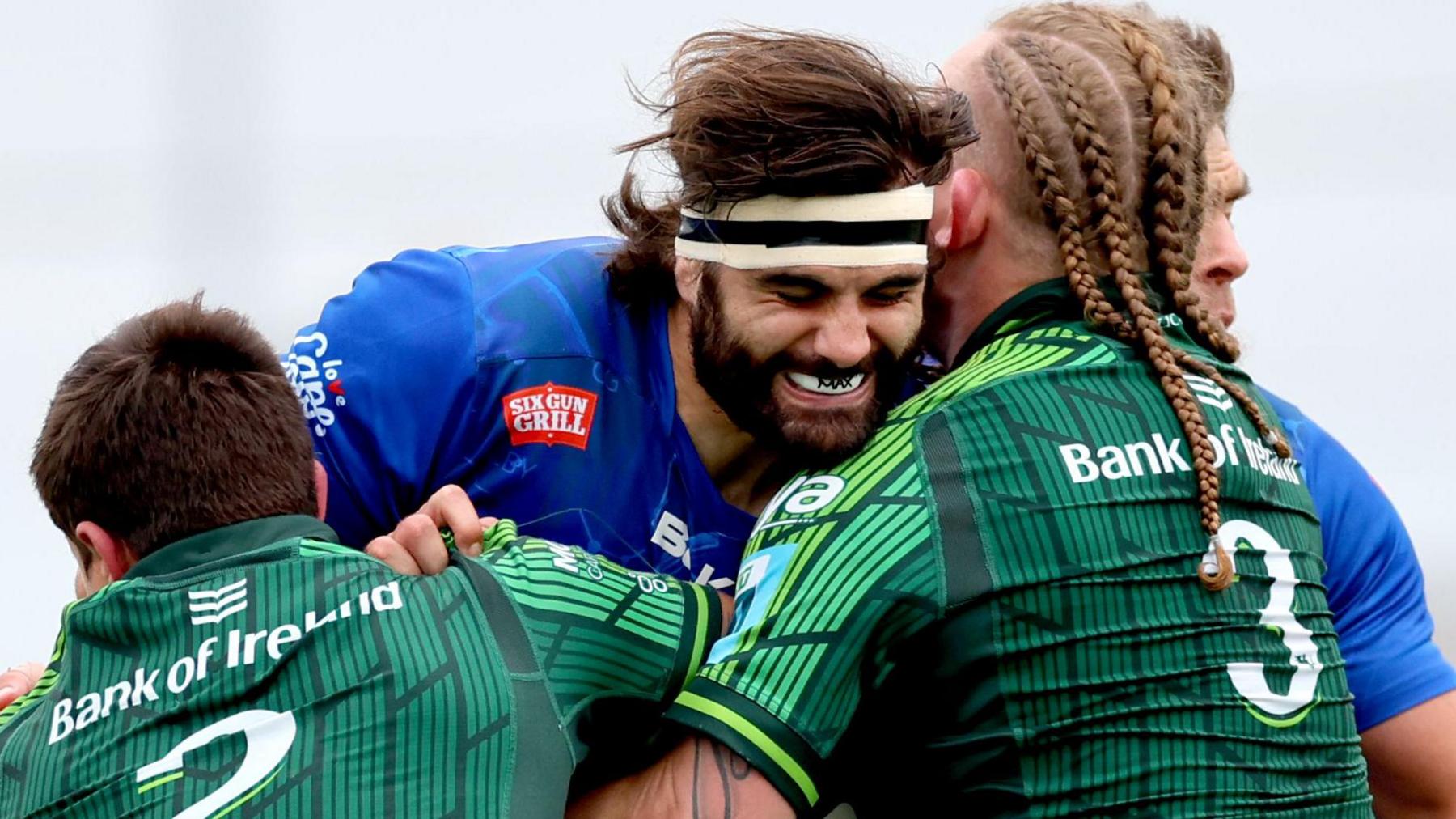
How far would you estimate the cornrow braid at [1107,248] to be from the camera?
2.07 metres

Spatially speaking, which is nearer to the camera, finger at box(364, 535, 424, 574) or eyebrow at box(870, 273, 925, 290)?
finger at box(364, 535, 424, 574)

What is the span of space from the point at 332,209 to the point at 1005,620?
3.64 m

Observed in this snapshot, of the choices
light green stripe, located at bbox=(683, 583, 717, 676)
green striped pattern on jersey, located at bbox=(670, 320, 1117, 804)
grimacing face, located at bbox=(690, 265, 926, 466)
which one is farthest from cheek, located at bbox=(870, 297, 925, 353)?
light green stripe, located at bbox=(683, 583, 717, 676)

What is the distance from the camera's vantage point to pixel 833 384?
2.30m

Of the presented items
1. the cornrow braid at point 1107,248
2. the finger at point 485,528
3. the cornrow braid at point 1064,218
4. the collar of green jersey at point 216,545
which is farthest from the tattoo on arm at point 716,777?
the cornrow braid at point 1064,218

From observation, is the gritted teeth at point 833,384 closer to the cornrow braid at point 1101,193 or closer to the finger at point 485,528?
the cornrow braid at point 1101,193

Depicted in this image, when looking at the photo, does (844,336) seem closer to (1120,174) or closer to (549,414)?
(1120,174)

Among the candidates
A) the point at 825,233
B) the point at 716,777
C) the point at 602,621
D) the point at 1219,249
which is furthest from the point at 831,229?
the point at 1219,249

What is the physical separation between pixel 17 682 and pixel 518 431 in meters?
0.75

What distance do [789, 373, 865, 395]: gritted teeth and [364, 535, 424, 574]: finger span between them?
22.3 inches

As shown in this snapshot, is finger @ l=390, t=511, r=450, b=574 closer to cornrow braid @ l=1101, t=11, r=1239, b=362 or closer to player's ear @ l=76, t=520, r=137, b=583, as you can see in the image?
player's ear @ l=76, t=520, r=137, b=583

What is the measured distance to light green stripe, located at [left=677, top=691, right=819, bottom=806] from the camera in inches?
74.7

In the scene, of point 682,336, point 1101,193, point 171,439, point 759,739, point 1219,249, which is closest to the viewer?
point 759,739

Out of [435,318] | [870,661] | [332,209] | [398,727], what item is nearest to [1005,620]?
[870,661]
